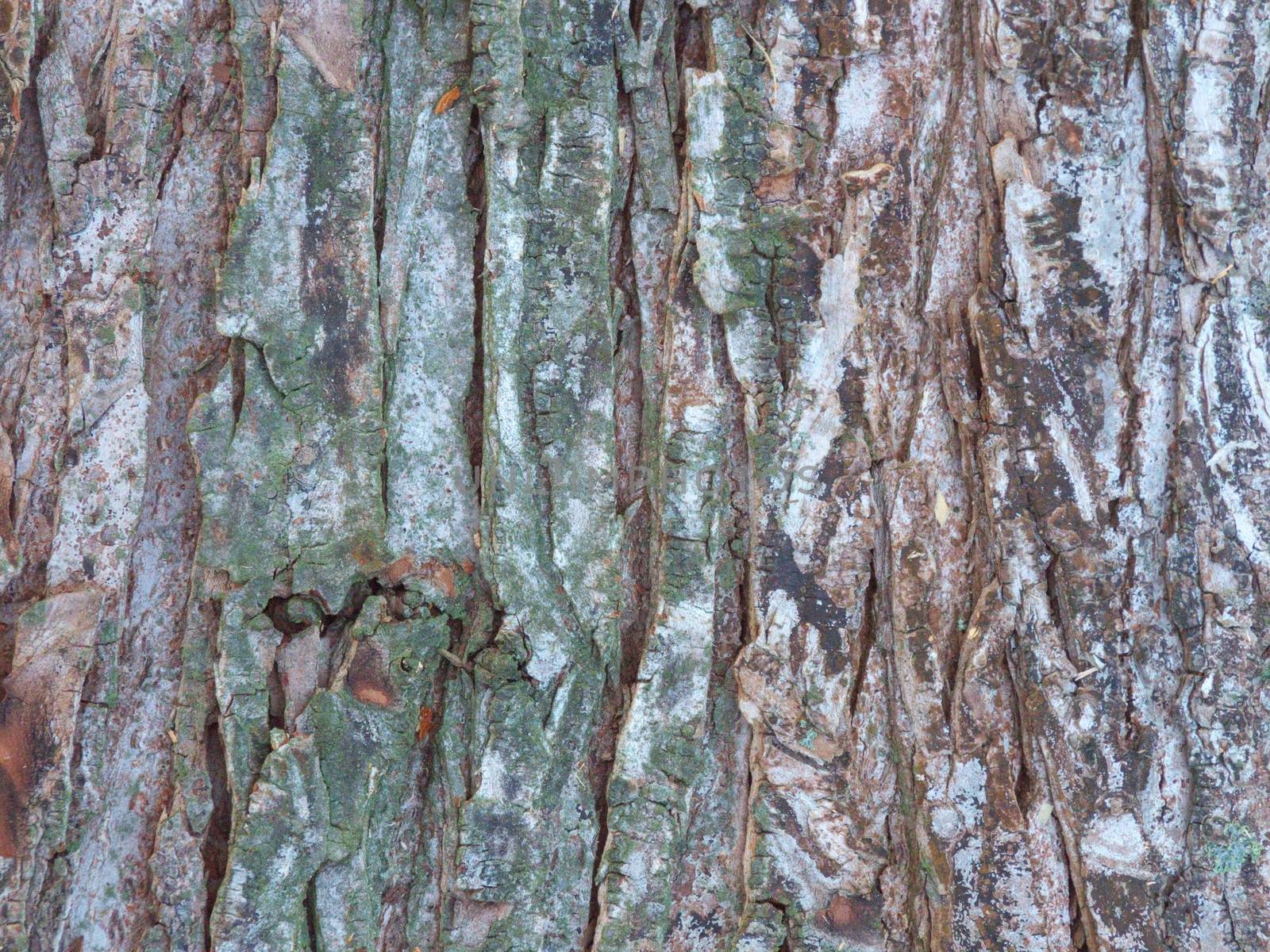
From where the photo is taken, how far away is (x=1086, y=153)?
4.30 feet

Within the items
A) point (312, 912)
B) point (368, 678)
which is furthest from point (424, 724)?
point (312, 912)

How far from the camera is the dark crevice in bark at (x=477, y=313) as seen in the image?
1.33 meters

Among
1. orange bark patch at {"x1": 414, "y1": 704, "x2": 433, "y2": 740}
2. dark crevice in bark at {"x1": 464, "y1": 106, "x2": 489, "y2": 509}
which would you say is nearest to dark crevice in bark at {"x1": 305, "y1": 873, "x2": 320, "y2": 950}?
orange bark patch at {"x1": 414, "y1": 704, "x2": 433, "y2": 740}

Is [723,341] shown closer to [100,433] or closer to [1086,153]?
[1086,153]

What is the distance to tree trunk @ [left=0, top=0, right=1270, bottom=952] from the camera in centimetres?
→ 128

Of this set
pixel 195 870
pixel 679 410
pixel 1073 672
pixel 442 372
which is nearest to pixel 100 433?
pixel 442 372

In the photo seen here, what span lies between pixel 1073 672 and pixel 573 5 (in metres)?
1.15

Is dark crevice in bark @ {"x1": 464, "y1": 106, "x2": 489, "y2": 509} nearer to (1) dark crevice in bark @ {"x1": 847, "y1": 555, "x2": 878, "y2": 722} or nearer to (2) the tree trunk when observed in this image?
(2) the tree trunk

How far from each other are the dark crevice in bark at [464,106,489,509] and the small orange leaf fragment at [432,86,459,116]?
1.2 inches

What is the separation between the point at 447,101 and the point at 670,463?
0.59 metres

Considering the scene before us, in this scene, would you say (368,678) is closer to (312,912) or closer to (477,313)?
(312,912)

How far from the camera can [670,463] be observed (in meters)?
1.33

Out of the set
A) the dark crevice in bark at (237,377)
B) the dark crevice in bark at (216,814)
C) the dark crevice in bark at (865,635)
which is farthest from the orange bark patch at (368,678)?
the dark crevice in bark at (865,635)

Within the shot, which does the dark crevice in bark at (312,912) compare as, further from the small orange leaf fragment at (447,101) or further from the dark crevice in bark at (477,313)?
the small orange leaf fragment at (447,101)
